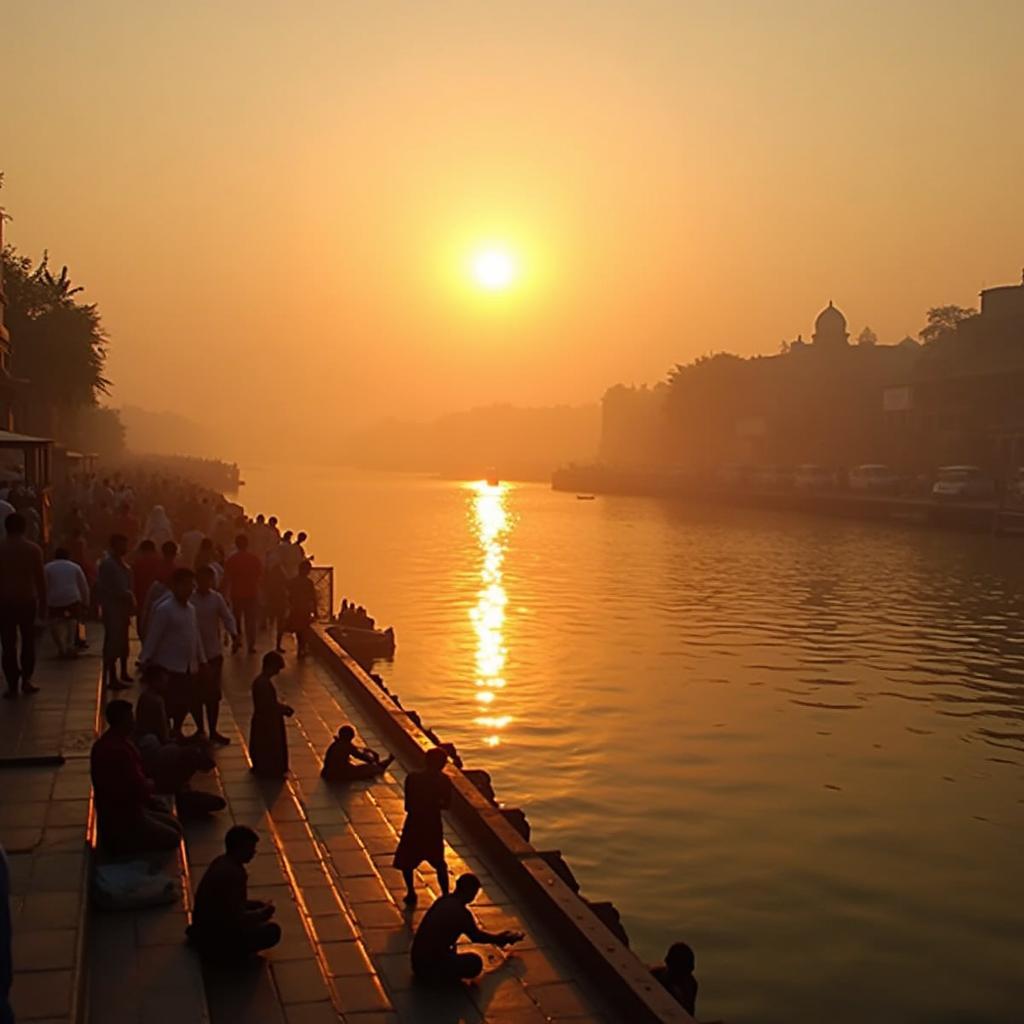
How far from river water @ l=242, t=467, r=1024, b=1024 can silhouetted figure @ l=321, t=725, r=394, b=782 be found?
10.8 ft

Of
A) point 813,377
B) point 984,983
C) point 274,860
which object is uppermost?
point 813,377

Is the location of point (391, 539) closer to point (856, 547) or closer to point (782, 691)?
point (856, 547)

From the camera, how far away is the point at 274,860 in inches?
385

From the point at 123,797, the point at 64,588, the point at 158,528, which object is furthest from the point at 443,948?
the point at 158,528

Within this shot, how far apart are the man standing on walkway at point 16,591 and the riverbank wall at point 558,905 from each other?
4198 millimetres

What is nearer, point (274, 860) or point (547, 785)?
point (274, 860)

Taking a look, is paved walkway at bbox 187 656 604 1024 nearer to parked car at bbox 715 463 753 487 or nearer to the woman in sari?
the woman in sari

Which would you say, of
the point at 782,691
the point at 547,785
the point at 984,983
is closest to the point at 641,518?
the point at 782,691

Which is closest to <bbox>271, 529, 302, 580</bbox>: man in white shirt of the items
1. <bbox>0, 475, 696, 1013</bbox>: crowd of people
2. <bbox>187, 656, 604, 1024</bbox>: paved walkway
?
<bbox>0, 475, 696, 1013</bbox>: crowd of people

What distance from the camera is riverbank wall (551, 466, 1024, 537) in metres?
62.1

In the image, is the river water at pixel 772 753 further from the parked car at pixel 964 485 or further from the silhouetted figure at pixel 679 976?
the parked car at pixel 964 485

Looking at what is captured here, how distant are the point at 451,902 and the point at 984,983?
676 centimetres

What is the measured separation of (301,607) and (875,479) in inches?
2691

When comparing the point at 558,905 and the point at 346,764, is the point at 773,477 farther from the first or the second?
the point at 558,905
